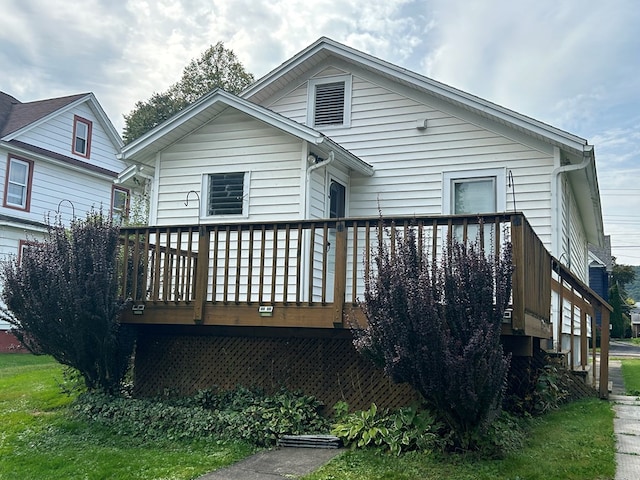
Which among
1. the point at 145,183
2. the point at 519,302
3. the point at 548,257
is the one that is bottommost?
the point at 519,302

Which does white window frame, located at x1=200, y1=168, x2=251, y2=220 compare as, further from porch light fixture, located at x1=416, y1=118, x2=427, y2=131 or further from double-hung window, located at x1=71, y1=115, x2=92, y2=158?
double-hung window, located at x1=71, y1=115, x2=92, y2=158

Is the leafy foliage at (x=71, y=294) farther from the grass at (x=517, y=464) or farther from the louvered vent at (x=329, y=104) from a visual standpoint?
the louvered vent at (x=329, y=104)

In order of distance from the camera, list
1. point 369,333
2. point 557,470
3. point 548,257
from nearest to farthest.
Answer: point 557,470 < point 369,333 < point 548,257

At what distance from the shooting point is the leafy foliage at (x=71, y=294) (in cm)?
740

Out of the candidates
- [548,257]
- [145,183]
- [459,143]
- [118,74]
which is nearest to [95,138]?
[118,74]

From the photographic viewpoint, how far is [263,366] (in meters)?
7.92

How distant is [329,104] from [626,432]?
7823mm

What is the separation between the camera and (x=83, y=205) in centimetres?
2109

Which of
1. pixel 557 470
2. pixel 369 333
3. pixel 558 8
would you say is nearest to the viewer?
pixel 557 470

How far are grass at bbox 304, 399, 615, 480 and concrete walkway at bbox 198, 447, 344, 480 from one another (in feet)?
0.65

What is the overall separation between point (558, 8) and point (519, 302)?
831 cm

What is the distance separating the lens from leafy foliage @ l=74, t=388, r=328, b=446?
689cm

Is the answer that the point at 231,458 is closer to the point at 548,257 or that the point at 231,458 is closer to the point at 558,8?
the point at 548,257

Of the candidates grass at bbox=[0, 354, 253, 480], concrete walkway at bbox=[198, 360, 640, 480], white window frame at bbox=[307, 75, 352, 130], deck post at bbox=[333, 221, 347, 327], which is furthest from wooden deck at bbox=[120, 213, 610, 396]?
white window frame at bbox=[307, 75, 352, 130]
